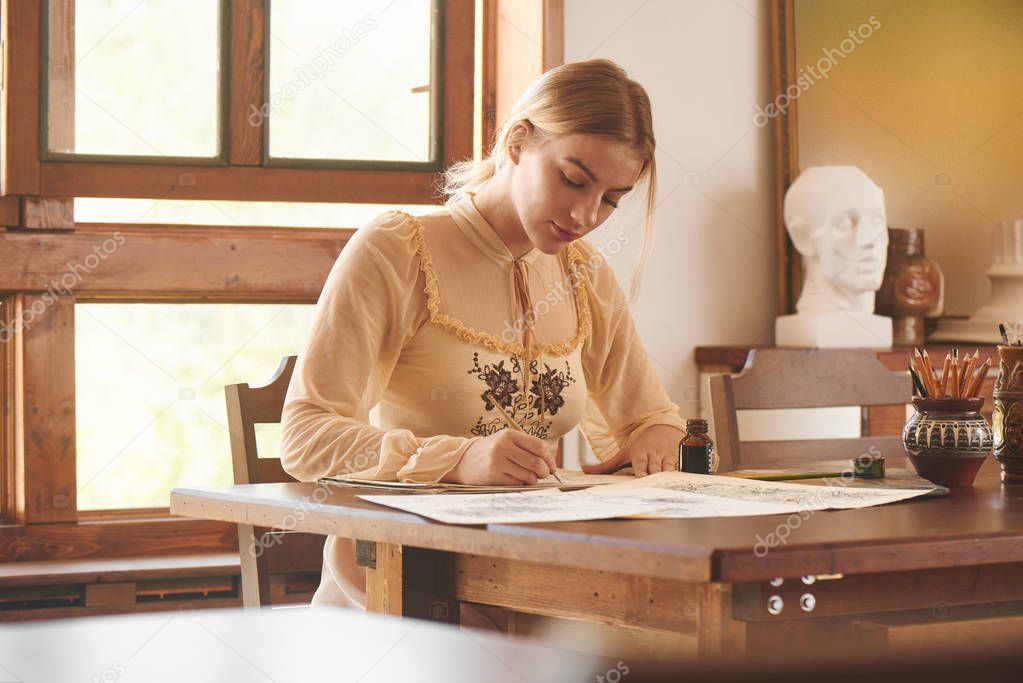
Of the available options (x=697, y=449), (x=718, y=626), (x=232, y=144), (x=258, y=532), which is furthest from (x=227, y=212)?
(x=718, y=626)

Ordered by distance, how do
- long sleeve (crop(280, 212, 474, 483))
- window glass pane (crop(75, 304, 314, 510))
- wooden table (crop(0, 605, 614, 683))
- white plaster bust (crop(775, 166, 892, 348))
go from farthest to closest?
1. white plaster bust (crop(775, 166, 892, 348))
2. window glass pane (crop(75, 304, 314, 510))
3. long sleeve (crop(280, 212, 474, 483))
4. wooden table (crop(0, 605, 614, 683))

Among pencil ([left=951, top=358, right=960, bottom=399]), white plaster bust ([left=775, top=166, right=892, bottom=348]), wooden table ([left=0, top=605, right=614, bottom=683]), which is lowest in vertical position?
wooden table ([left=0, top=605, right=614, bottom=683])

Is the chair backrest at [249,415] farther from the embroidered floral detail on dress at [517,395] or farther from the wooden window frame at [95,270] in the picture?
the wooden window frame at [95,270]

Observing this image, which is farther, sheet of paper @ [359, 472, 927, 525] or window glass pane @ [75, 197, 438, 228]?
window glass pane @ [75, 197, 438, 228]

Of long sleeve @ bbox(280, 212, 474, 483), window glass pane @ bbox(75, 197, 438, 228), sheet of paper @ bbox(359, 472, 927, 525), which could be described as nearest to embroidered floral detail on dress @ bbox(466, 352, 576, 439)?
long sleeve @ bbox(280, 212, 474, 483)

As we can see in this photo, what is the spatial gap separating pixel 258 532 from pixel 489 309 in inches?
19.6

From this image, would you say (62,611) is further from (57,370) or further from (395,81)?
(395,81)

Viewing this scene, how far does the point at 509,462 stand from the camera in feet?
4.97

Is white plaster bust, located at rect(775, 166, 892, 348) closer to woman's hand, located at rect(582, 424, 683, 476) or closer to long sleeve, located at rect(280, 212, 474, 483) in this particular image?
woman's hand, located at rect(582, 424, 683, 476)

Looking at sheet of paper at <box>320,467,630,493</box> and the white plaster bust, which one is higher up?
the white plaster bust

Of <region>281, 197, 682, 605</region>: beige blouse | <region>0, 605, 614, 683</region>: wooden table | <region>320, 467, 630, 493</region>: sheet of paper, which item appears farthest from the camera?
<region>281, 197, 682, 605</region>: beige blouse

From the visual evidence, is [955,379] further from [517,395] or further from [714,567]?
[714,567]

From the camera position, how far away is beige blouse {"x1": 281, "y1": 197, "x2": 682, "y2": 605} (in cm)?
177

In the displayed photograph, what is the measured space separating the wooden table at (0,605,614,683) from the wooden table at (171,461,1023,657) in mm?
647
